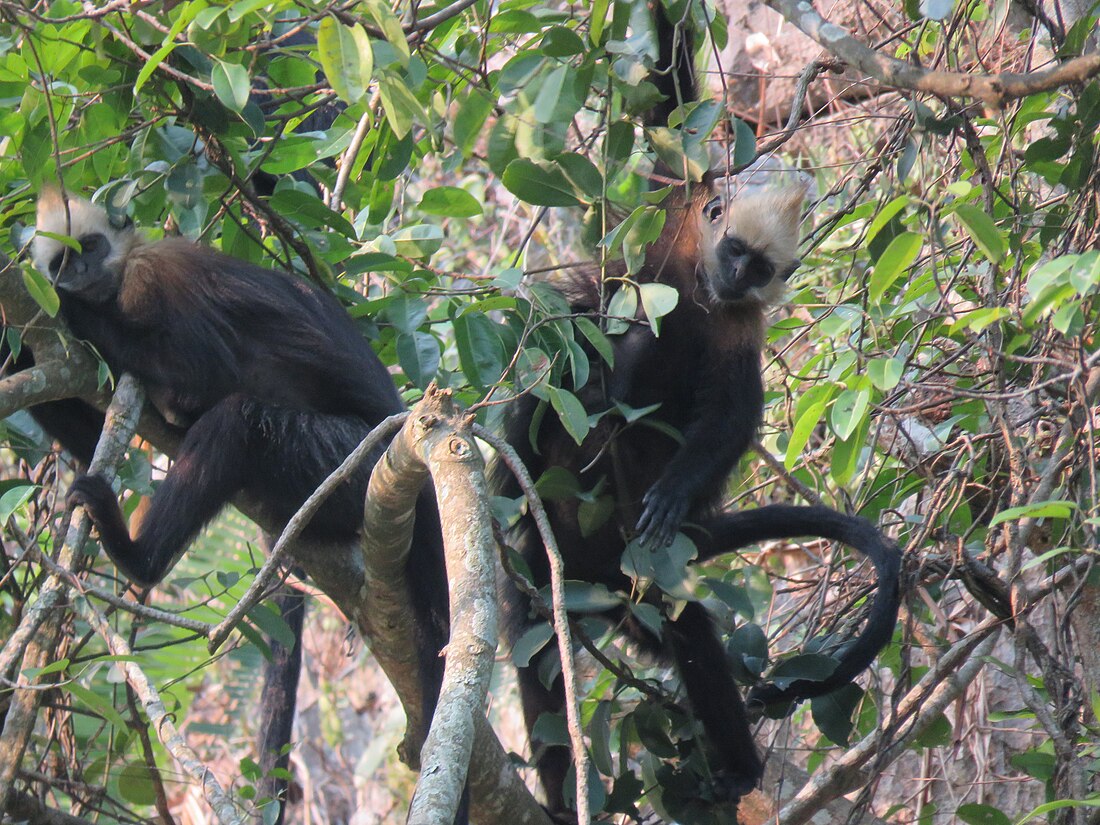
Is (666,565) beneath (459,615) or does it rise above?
above

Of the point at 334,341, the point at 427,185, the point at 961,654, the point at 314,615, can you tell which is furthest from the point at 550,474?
the point at 314,615

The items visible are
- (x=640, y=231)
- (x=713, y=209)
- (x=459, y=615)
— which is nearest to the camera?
(x=459, y=615)

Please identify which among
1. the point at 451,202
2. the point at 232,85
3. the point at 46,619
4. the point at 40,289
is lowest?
the point at 46,619

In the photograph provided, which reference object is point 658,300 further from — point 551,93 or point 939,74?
point 939,74

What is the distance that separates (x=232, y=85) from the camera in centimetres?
241

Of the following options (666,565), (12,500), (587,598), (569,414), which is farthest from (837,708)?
(12,500)

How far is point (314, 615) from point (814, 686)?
6919 mm

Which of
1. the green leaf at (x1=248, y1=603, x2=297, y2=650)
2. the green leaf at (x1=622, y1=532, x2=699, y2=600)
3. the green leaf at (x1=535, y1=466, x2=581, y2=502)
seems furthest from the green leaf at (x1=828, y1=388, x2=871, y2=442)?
the green leaf at (x1=248, y1=603, x2=297, y2=650)

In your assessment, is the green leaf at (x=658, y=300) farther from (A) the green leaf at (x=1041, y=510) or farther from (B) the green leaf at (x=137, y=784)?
(B) the green leaf at (x=137, y=784)

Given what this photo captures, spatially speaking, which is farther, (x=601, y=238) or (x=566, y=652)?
(x=601, y=238)

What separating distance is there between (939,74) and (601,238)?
111 centimetres

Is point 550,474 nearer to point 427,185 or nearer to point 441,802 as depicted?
point 441,802

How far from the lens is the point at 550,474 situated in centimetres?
314

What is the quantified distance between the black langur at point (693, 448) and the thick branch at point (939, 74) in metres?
1.00
